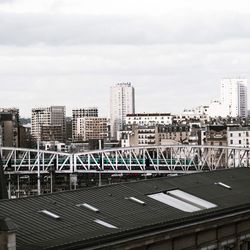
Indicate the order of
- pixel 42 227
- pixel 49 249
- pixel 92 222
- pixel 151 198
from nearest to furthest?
pixel 49 249 → pixel 42 227 → pixel 92 222 → pixel 151 198

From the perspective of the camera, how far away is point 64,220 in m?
35.9

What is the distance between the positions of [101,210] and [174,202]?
570cm

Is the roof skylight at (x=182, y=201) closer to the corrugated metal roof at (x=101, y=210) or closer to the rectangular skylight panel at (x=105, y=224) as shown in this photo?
the corrugated metal roof at (x=101, y=210)

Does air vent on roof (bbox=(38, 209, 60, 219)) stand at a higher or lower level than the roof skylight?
higher

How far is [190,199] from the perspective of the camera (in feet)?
148

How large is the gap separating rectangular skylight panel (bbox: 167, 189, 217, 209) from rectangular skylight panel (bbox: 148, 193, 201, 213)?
0.50 m

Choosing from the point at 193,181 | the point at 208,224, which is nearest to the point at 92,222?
the point at 208,224

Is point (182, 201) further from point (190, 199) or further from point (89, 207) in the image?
point (89, 207)

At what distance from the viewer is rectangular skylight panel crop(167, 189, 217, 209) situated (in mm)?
44062

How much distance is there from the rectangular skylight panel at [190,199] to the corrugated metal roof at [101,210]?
1.47 ft

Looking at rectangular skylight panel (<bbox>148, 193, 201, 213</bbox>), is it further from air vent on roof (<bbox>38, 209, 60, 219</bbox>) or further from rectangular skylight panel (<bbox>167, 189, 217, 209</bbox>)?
air vent on roof (<bbox>38, 209, 60, 219</bbox>)

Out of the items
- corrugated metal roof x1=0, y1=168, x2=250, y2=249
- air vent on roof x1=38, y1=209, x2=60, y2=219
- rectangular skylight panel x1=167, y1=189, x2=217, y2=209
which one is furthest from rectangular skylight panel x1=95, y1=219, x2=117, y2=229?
rectangular skylight panel x1=167, y1=189, x2=217, y2=209

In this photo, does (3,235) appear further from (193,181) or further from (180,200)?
(193,181)

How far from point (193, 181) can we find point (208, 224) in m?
9.51
